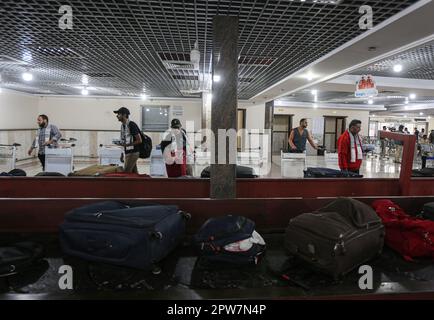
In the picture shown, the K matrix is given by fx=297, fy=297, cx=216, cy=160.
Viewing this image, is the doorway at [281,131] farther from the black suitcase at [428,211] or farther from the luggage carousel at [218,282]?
the luggage carousel at [218,282]

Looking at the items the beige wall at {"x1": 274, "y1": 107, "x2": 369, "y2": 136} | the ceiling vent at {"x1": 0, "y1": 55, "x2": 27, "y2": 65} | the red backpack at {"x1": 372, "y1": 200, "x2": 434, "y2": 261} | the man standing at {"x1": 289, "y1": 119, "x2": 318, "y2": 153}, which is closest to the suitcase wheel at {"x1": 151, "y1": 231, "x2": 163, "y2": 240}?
the red backpack at {"x1": 372, "y1": 200, "x2": 434, "y2": 261}

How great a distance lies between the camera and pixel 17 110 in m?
10.2

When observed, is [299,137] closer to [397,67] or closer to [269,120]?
[397,67]

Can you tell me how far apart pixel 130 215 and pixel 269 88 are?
6688mm

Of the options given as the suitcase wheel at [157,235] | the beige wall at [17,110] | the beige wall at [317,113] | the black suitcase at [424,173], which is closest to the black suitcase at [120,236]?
the suitcase wheel at [157,235]

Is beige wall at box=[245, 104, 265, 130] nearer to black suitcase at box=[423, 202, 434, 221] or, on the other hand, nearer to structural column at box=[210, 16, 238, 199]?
structural column at box=[210, 16, 238, 199]

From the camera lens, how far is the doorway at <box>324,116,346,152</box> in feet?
53.0

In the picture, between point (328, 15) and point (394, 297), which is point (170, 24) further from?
point (394, 297)

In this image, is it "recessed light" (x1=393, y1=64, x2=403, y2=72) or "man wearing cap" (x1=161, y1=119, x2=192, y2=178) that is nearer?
"man wearing cap" (x1=161, y1=119, x2=192, y2=178)

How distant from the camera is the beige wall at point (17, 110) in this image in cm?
934

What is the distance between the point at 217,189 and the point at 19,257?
4.65ft

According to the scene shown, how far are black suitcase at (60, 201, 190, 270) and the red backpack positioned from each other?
4.55 ft

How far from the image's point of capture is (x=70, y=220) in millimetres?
1679
